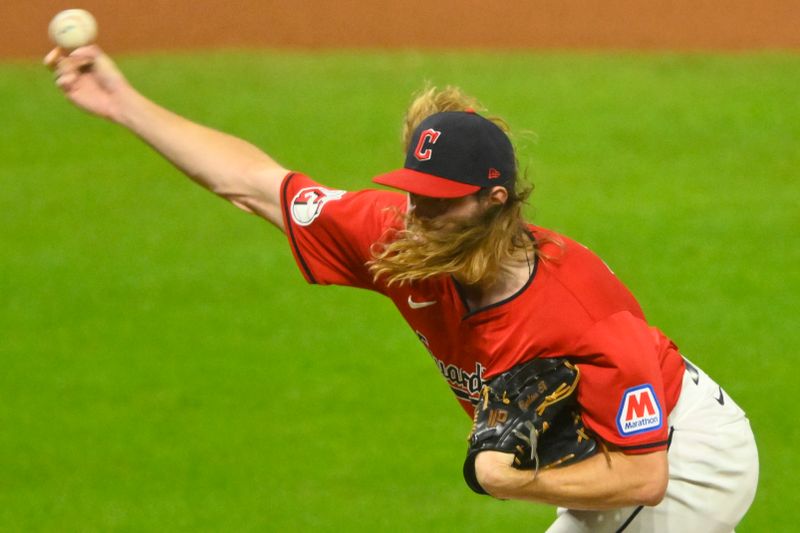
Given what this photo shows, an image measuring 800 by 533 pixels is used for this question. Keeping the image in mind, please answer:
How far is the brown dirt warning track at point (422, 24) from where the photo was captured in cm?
1522

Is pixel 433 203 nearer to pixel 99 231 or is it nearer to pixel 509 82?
pixel 99 231

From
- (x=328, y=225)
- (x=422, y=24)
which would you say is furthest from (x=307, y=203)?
(x=422, y=24)

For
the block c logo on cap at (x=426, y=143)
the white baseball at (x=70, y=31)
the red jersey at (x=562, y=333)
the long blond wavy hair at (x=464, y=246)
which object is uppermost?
the white baseball at (x=70, y=31)

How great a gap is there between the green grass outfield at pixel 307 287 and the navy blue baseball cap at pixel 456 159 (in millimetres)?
668

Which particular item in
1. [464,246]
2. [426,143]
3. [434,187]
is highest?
[426,143]

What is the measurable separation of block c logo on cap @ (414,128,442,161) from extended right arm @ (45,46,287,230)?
2.59 ft

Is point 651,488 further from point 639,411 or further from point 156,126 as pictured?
point 156,126

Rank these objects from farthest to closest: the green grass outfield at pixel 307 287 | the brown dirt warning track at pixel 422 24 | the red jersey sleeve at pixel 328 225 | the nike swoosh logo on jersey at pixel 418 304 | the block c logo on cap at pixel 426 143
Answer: the brown dirt warning track at pixel 422 24
the green grass outfield at pixel 307 287
the red jersey sleeve at pixel 328 225
the nike swoosh logo on jersey at pixel 418 304
the block c logo on cap at pixel 426 143

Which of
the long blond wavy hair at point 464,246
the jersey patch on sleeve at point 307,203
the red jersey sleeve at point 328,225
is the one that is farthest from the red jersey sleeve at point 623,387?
the jersey patch on sleeve at point 307,203

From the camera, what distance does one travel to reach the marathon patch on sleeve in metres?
3.99

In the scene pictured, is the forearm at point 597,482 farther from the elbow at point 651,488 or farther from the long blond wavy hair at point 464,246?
the long blond wavy hair at point 464,246

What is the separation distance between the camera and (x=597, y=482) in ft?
13.1

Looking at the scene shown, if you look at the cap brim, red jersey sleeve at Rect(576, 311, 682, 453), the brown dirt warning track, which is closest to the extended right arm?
the cap brim

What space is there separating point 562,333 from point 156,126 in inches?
67.5
